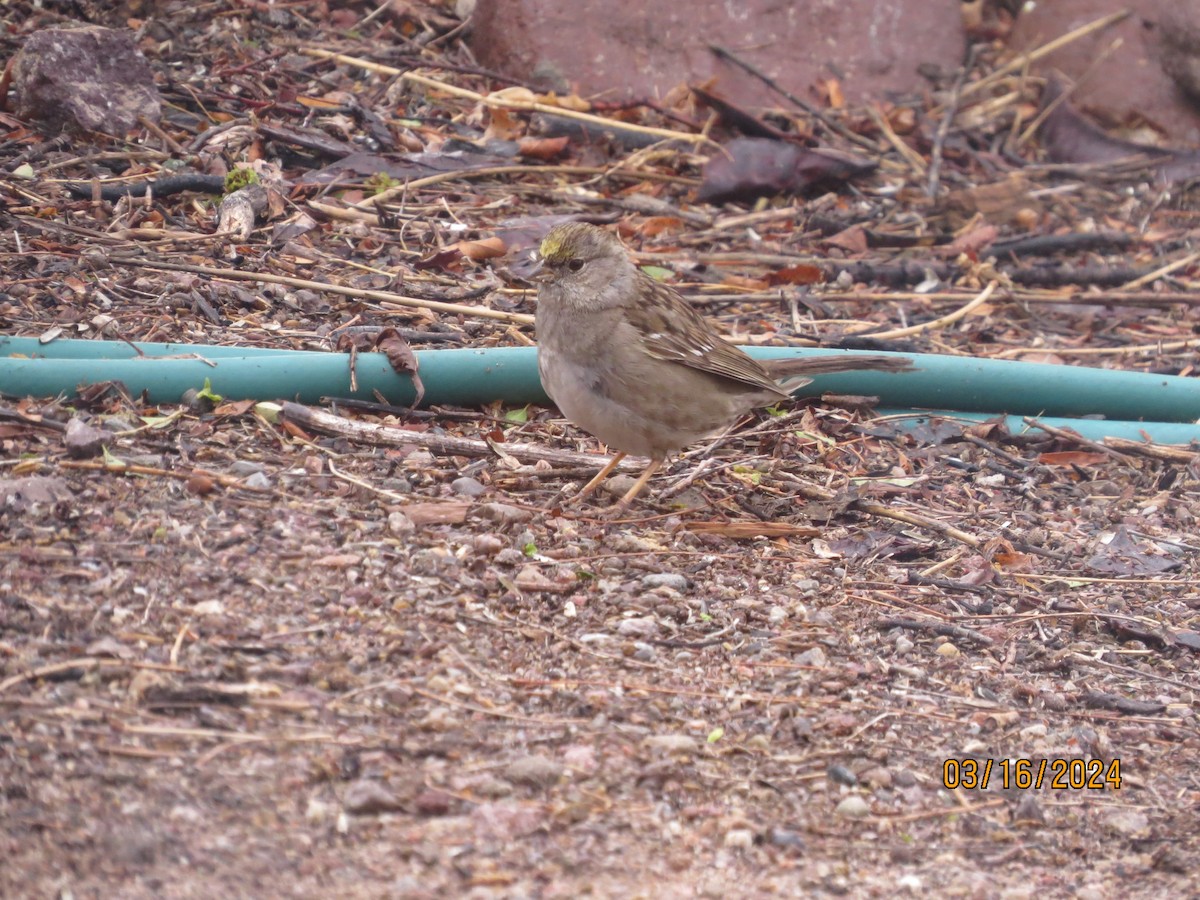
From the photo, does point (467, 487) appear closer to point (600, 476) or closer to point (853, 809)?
point (600, 476)

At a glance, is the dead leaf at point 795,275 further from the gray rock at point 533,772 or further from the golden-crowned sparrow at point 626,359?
the gray rock at point 533,772

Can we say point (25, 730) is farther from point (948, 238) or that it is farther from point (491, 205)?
point (948, 238)

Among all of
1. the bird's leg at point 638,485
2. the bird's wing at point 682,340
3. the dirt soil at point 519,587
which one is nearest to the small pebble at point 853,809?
the dirt soil at point 519,587

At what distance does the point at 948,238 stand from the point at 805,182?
75 centimetres

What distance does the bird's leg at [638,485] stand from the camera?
4.26 metres

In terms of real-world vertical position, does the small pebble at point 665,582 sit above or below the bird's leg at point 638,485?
below

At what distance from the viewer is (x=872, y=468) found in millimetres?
4672

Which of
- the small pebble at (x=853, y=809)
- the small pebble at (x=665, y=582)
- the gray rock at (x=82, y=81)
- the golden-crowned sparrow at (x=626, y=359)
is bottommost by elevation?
the small pebble at (x=853, y=809)

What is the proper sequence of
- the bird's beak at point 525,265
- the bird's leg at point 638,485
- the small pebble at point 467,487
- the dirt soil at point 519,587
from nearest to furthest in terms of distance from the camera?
the dirt soil at point 519,587 < the small pebble at point 467,487 < the bird's leg at point 638,485 < the bird's beak at point 525,265
